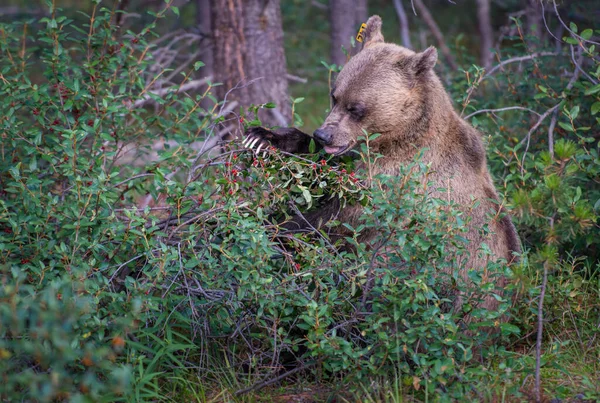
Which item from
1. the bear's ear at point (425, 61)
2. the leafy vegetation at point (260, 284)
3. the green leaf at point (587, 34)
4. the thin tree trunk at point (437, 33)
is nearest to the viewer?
the leafy vegetation at point (260, 284)

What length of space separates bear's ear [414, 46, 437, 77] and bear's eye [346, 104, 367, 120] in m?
0.42

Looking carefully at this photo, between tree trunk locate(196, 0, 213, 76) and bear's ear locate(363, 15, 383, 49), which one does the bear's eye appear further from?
tree trunk locate(196, 0, 213, 76)

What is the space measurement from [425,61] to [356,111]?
528mm

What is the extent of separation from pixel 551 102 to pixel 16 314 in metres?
4.40

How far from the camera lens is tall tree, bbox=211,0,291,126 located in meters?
5.57

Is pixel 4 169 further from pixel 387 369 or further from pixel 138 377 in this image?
pixel 387 369

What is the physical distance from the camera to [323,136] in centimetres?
396

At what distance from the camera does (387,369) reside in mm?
3268

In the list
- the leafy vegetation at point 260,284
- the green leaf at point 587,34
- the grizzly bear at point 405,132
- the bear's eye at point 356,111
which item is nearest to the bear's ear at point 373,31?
the grizzly bear at point 405,132

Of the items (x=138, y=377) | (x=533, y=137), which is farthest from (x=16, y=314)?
(x=533, y=137)

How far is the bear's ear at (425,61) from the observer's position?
4.07m

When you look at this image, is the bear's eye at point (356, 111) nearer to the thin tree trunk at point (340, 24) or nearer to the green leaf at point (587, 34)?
the green leaf at point (587, 34)

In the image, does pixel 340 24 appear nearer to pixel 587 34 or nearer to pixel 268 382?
pixel 587 34

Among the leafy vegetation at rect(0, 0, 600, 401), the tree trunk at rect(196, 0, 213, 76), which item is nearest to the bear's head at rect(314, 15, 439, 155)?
the leafy vegetation at rect(0, 0, 600, 401)
